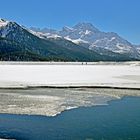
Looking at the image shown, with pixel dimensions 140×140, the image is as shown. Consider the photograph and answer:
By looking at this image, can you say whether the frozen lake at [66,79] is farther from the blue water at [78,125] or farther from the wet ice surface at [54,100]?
the blue water at [78,125]

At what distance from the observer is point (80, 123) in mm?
31688

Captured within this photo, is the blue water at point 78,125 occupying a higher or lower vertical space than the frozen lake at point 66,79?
lower

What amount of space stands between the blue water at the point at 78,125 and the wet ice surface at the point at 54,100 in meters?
2.29

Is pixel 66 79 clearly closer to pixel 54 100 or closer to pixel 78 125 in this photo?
pixel 54 100

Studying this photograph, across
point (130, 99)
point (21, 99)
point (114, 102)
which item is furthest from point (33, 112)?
point (130, 99)

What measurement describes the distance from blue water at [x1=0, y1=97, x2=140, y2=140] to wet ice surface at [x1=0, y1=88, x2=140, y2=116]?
2.29 metres

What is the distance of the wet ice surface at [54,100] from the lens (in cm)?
3778

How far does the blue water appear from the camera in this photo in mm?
26812

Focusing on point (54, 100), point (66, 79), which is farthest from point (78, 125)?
point (66, 79)

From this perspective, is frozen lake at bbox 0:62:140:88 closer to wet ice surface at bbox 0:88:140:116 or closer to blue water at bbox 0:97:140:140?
wet ice surface at bbox 0:88:140:116

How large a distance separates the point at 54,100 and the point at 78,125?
50.8ft

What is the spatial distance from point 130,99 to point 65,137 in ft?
78.3

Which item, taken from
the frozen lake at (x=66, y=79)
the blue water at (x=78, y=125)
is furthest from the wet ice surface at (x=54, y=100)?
the frozen lake at (x=66, y=79)

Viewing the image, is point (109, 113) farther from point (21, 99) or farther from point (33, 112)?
point (21, 99)
